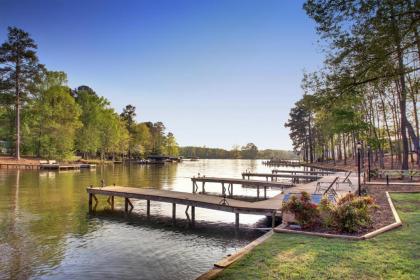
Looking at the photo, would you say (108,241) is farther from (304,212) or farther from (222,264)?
(304,212)

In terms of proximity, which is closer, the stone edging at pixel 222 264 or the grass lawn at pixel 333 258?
the grass lawn at pixel 333 258

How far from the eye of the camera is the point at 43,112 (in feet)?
208

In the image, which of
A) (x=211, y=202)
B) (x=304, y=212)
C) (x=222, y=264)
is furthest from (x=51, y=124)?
(x=222, y=264)

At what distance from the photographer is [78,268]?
10.9m

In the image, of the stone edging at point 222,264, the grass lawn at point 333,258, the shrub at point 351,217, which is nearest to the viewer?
the grass lawn at point 333,258

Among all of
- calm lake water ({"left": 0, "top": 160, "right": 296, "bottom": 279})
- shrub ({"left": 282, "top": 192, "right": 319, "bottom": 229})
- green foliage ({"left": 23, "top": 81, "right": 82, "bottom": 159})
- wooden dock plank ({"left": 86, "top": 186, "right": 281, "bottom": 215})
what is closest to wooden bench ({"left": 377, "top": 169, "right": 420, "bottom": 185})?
wooden dock plank ({"left": 86, "top": 186, "right": 281, "bottom": 215})

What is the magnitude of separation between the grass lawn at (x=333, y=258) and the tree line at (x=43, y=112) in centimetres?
5872

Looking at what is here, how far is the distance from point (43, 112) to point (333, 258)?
65.8 metres

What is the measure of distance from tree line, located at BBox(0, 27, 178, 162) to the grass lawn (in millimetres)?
58721

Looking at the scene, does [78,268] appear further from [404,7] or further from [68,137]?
[68,137]

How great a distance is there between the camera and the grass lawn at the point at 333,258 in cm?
699

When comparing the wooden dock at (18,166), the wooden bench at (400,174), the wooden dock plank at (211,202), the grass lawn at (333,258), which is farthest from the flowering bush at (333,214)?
the wooden dock at (18,166)

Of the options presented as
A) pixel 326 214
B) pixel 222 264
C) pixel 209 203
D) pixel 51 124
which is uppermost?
pixel 51 124

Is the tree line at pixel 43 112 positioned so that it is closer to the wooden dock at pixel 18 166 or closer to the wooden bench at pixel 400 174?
the wooden dock at pixel 18 166
